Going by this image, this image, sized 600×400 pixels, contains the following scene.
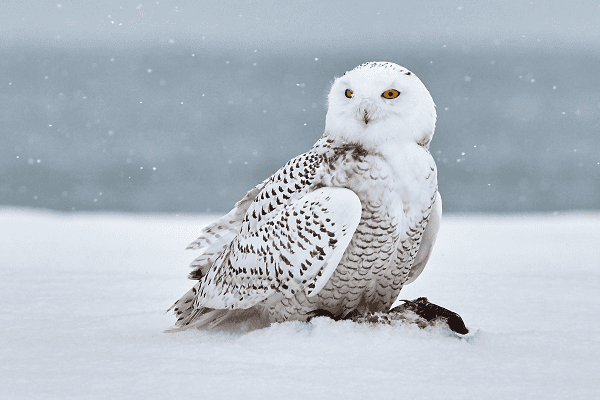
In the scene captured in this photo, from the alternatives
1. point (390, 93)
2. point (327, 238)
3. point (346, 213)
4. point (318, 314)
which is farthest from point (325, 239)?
point (390, 93)

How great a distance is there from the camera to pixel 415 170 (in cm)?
256

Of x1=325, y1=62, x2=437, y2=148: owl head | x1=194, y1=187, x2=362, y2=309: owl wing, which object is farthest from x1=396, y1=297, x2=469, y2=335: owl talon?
x1=325, y1=62, x2=437, y2=148: owl head

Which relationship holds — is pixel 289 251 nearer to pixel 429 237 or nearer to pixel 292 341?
pixel 292 341

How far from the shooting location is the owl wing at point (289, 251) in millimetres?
2410

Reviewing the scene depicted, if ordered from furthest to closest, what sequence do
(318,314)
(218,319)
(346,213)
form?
(218,319)
(318,314)
(346,213)

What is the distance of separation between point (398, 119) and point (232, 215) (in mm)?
991

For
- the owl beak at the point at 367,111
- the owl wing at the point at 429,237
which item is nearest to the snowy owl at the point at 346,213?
the owl beak at the point at 367,111

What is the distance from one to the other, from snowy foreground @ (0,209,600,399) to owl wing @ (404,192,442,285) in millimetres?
452

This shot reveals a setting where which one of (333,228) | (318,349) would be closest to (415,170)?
(333,228)

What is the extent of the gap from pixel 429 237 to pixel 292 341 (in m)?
0.93

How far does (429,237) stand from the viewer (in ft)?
9.68

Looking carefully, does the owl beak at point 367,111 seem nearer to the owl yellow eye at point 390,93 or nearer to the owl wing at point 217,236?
the owl yellow eye at point 390,93

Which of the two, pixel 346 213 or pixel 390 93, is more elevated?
pixel 390 93

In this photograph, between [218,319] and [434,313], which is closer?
[434,313]
